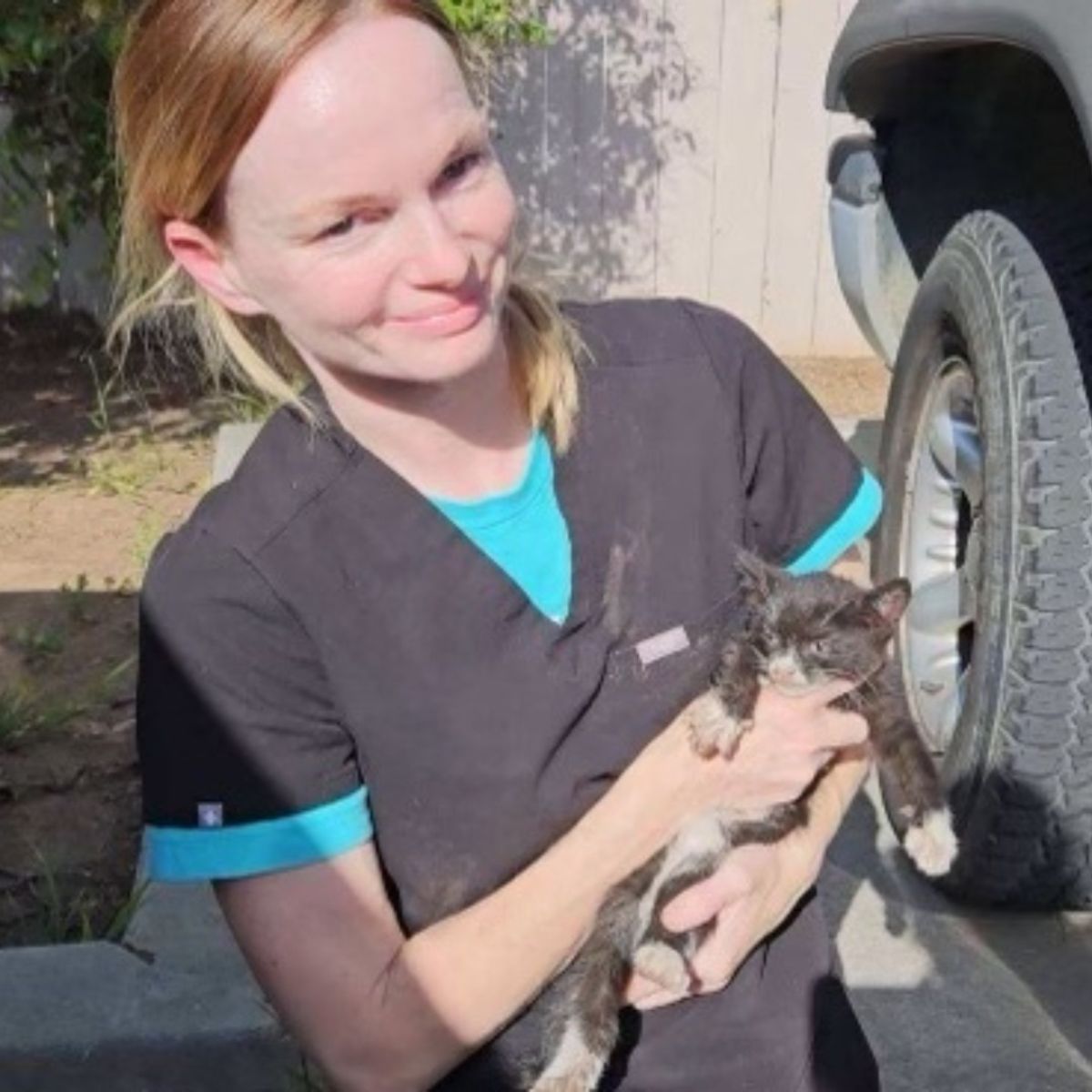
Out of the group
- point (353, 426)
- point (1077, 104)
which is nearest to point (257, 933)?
point (353, 426)

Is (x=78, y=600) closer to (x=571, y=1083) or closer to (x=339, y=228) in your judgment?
(x=571, y=1083)

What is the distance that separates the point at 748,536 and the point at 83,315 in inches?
241

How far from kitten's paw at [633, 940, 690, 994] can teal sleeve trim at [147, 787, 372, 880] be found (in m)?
0.41

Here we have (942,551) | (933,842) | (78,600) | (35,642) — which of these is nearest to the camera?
(933,842)

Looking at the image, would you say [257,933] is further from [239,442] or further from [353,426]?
[239,442]

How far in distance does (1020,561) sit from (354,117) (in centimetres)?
187

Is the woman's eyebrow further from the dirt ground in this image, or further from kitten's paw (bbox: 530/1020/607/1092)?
the dirt ground

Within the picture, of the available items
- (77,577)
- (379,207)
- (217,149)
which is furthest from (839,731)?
(77,577)

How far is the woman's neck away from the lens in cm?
203

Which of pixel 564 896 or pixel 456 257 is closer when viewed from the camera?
pixel 456 257

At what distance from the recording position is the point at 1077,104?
9.52ft

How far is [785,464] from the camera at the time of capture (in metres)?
2.21

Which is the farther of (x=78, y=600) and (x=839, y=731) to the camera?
(x=78, y=600)

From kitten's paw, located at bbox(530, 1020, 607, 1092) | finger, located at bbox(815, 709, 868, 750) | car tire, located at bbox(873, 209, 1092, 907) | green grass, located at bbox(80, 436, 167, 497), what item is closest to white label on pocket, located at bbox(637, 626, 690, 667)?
finger, located at bbox(815, 709, 868, 750)
